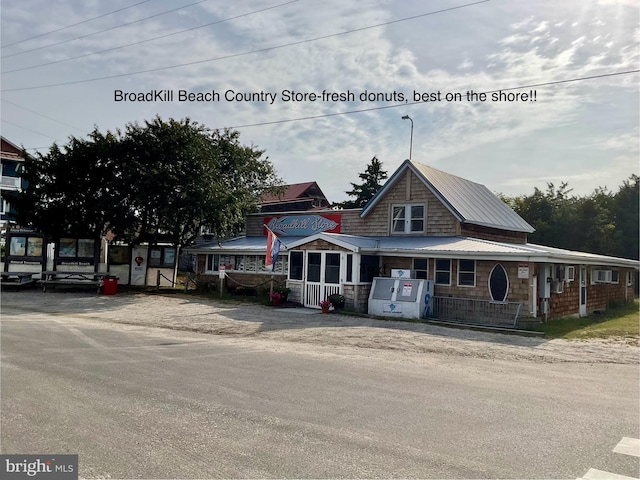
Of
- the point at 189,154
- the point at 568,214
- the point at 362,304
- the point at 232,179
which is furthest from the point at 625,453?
the point at 568,214

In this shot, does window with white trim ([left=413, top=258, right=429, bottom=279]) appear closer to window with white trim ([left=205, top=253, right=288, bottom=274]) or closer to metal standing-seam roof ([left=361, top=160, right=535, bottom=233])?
metal standing-seam roof ([left=361, top=160, right=535, bottom=233])

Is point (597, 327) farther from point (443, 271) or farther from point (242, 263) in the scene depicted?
point (242, 263)

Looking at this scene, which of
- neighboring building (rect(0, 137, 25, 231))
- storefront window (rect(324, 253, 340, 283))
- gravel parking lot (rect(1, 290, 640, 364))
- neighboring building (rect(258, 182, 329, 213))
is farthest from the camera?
neighboring building (rect(258, 182, 329, 213))

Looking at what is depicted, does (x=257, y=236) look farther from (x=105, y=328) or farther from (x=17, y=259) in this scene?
(x=105, y=328)

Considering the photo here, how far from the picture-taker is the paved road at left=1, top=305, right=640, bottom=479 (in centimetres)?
510

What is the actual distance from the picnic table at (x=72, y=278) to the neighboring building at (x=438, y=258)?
5.61 meters

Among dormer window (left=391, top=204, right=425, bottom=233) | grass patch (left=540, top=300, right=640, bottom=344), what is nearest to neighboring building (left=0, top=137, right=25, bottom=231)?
dormer window (left=391, top=204, right=425, bottom=233)

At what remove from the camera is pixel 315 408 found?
274 inches

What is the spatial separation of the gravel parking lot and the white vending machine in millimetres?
1559

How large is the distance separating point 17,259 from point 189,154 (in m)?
10.9

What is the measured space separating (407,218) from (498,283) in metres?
7.22

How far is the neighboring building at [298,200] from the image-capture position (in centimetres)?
5141

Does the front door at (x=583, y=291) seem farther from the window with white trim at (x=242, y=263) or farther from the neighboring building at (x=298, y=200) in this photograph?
the neighboring building at (x=298, y=200)

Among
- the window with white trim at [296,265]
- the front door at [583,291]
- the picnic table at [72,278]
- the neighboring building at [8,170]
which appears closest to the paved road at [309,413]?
the window with white trim at [296,265]
